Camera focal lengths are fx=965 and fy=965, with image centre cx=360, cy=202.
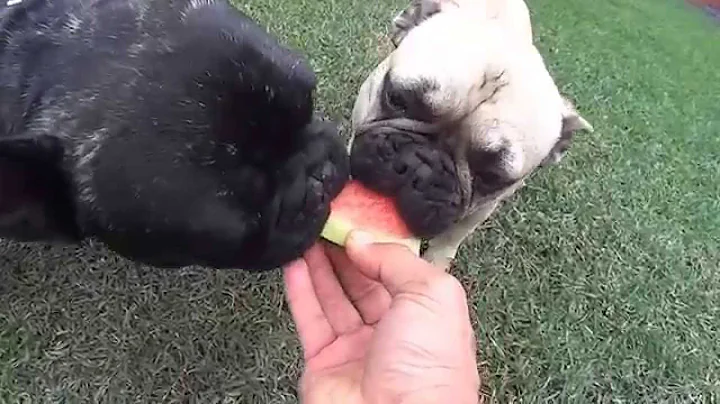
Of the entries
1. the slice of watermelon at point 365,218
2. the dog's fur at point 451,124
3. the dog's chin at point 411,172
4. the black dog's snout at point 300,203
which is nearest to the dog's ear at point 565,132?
the dog's fur at point 451,124

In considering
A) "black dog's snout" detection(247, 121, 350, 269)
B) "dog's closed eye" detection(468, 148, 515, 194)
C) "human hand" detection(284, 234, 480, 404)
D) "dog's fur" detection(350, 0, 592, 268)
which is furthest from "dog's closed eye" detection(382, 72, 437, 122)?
"human hand" detection(284, 234, 480, 404)

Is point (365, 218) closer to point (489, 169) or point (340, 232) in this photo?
point (340, 232)

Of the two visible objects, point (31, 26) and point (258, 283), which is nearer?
point (31, 26)

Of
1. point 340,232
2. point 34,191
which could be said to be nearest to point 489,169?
point 340,232

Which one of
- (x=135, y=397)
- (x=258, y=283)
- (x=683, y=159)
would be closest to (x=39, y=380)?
(x=135, y=397)

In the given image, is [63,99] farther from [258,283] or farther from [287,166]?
[258,283]

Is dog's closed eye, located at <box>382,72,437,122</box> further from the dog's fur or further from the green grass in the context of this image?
the green grass
